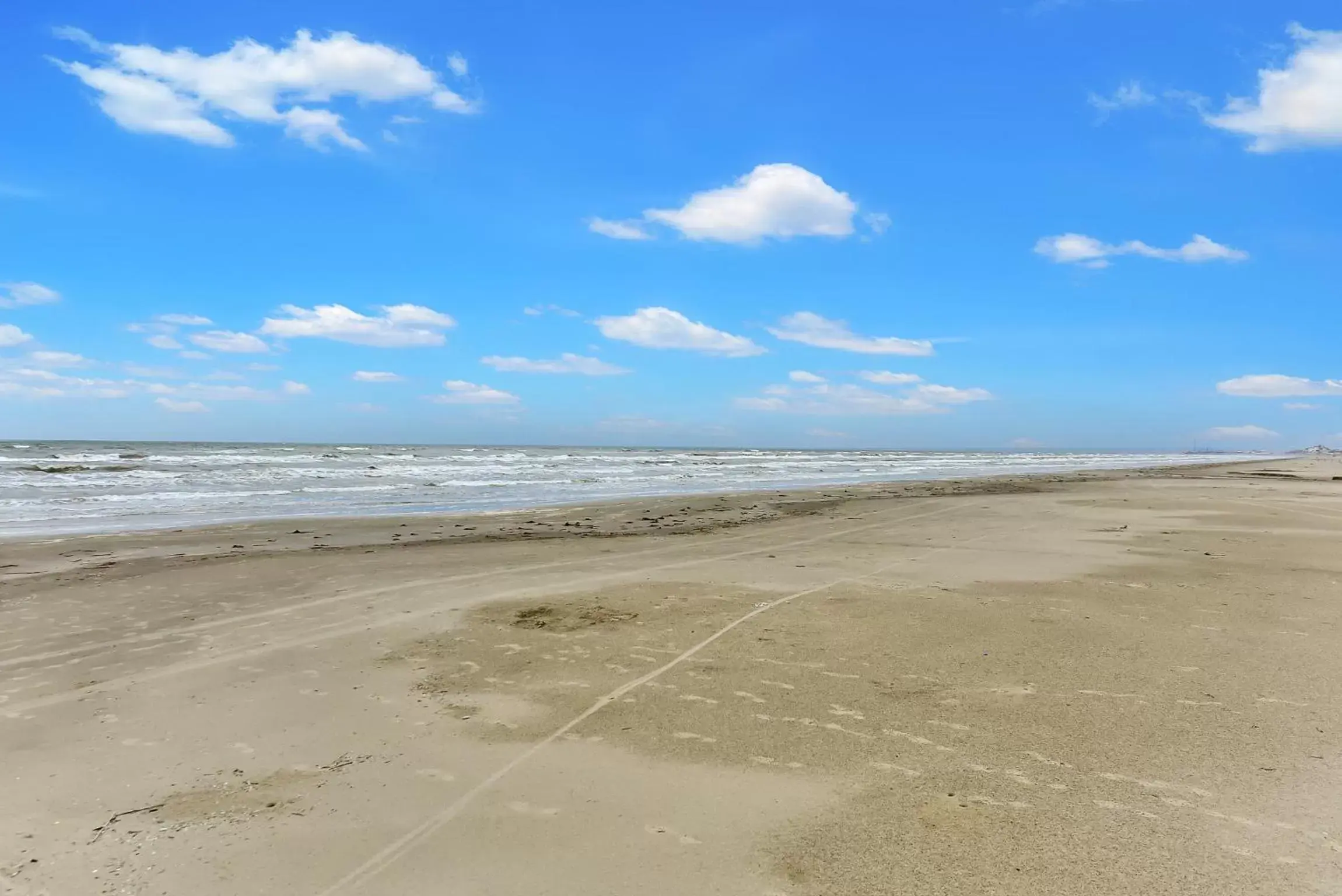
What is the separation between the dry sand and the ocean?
8.52m

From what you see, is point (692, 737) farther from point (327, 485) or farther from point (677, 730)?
point (327, 485)

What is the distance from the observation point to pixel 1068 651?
6105 millimetres

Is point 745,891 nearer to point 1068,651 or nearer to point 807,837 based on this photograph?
point 807,837

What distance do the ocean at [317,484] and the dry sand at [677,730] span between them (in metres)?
8.52

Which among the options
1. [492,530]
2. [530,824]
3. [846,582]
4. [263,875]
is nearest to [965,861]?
[530,824]

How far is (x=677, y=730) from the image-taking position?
15.4ft

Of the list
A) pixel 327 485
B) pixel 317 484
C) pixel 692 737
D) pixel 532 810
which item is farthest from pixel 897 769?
pixel 317 484

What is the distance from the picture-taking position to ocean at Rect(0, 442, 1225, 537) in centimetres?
1819

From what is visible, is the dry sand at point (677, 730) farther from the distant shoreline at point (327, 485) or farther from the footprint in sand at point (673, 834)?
the distant shoreline at point (327, 485)

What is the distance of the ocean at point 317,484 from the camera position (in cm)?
1819

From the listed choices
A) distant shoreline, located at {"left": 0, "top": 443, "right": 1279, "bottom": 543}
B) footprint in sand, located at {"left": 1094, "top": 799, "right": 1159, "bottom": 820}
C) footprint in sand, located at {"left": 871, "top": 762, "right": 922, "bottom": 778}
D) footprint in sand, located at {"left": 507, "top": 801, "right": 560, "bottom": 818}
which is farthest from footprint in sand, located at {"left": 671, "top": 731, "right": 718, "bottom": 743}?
distant shoreline, located at {"left": 0, "top": 443, "right": 1279, "bottom": 543}

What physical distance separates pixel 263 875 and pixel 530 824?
1.14m

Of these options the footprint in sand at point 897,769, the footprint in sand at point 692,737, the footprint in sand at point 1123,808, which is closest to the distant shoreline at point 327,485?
the footprint in sand at point 692,737

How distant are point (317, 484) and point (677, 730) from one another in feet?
90.3
